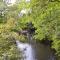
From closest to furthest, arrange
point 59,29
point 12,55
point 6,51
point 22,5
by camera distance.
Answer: point 22,5
point 59,29
point 6,51
point 12,55

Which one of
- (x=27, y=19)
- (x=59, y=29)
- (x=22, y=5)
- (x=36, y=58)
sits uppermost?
(x=22, y=5)

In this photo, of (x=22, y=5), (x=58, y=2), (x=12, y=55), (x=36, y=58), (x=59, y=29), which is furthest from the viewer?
(x=36, y=58)

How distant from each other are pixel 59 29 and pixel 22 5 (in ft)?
7.04

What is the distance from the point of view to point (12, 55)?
8625 mm

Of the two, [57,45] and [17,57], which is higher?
[57,45]

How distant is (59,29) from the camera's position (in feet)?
22.1

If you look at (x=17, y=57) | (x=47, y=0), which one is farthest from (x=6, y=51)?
(x=47, y=0)

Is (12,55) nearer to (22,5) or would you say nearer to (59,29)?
(59,29)

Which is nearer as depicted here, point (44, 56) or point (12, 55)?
point (12, 55)

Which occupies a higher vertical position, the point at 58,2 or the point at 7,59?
the point at 58,2

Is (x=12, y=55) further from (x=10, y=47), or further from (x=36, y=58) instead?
(x=36, y=58)

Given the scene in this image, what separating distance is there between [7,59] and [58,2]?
4.74 meters

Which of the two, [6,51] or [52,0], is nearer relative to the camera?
[52,0]

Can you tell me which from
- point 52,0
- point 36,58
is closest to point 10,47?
point 52,0
